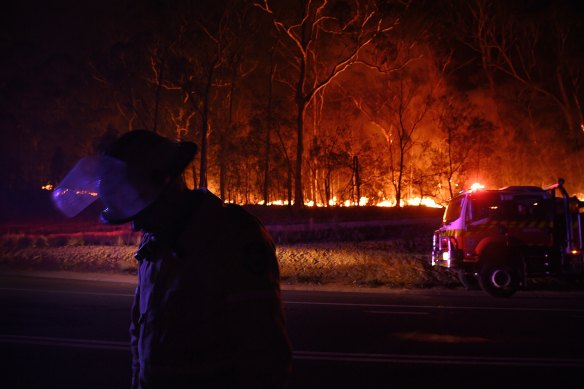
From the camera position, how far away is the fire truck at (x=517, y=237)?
40.1ft

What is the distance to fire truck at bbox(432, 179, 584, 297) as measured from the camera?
12.2 meters

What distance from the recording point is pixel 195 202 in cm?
202

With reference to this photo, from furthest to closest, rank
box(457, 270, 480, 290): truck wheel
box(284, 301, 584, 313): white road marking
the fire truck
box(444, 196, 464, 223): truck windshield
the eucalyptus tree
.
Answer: the eucalyptus tree < box(457, 270, 480, 290): truck wheel < box(444, 196, 464, 223): truck windshield < the fire truck < box(284, 301, 584, 313): white road marking

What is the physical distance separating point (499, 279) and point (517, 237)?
1.00 meters

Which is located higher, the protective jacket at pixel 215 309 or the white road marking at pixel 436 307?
the protective jacket at pixel 215 309

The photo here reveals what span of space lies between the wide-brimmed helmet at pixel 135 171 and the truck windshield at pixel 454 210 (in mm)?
11618

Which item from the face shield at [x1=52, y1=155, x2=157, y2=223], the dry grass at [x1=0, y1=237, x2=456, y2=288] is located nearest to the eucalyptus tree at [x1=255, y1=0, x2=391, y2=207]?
the dry grass at [x1=0, y1=237, x2=456, y2=288]

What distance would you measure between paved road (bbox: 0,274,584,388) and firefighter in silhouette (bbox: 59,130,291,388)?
423cm

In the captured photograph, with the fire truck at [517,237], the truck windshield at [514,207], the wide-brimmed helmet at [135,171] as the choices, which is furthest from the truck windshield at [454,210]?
the wide-brimmed helmet at [135,171]

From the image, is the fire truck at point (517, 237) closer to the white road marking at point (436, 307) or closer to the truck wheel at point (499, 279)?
the truck wheel at point (499, 279)

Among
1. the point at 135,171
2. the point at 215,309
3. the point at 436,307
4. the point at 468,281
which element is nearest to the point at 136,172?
the point at 135,171

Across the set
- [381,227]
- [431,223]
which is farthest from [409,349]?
[431,223]

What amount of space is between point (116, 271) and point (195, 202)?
15.7m

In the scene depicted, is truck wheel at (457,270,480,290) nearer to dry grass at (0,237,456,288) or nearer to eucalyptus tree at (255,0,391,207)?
dry grass at (0,237,456,288)
